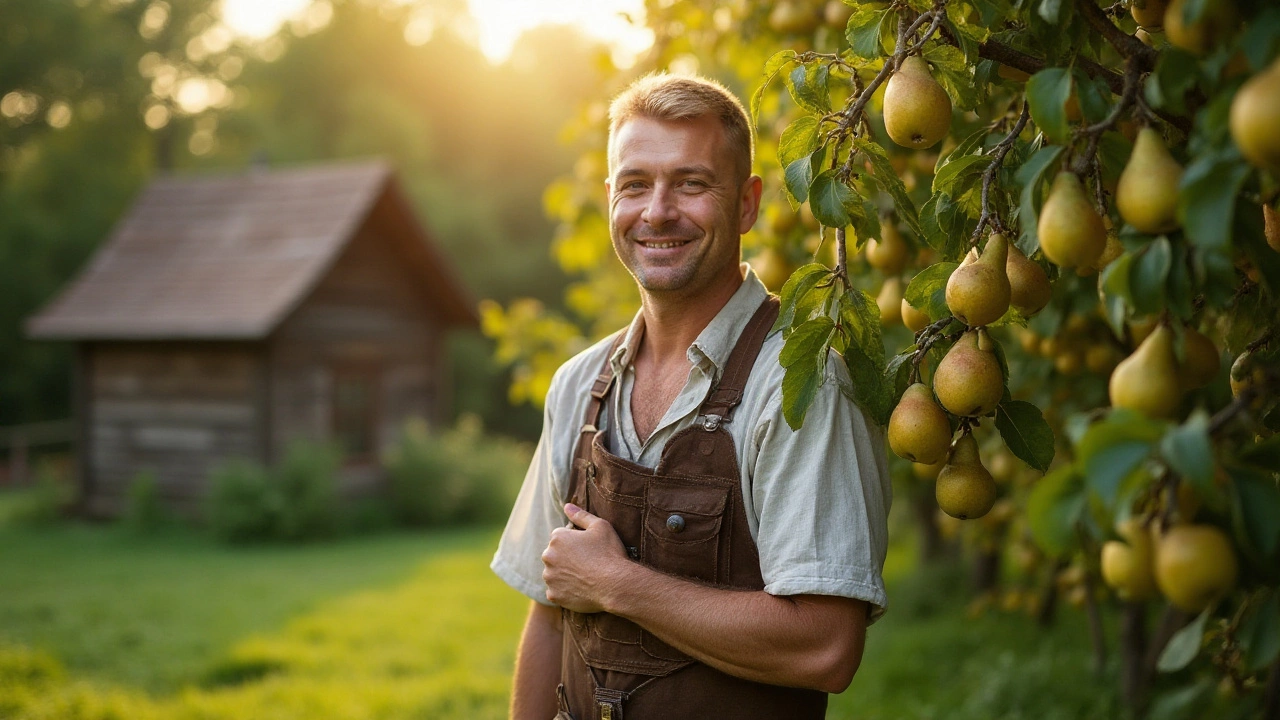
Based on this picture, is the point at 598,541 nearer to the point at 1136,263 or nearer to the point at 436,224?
the point at 1136,263

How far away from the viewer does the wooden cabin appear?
1184 centimetres

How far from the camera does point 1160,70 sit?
1.06 metres

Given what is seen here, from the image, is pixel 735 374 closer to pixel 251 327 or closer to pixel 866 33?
pixel 866 33

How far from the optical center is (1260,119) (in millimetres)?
849

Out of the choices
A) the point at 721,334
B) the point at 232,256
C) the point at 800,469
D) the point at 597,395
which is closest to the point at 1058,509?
the point at 800,469

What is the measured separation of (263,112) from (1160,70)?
2773 cm

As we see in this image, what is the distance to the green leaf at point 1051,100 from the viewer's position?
3.67 feet

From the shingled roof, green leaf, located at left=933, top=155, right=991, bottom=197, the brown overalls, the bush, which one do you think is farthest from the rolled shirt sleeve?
the bush

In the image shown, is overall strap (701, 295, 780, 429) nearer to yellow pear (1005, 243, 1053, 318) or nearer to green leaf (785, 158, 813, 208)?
green leaf (785, 158, 813, 208)

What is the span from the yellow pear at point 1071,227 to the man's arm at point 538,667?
1521mm

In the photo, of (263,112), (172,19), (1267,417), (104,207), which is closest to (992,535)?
(1267,417)

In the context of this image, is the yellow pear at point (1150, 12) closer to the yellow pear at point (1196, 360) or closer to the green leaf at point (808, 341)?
the yellow pear at point (1196, 360)

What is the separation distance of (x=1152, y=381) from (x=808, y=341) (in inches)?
19.2

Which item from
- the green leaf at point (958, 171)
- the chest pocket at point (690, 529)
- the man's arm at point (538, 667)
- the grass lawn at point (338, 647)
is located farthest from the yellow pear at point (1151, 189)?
the grass lawn at point (338, 647)
